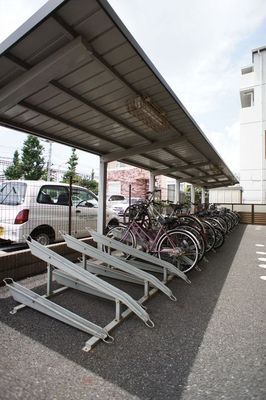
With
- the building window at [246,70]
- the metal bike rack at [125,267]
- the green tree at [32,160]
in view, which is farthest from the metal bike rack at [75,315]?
the green tree at [32,160]

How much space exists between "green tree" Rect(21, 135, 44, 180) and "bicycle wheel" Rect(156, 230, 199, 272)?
24931mm

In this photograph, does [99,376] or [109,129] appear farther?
[109,129]

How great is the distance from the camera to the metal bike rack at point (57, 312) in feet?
7.29

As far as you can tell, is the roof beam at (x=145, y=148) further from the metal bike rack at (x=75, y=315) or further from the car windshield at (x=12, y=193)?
the metal bike rack at (x=75, y=315)

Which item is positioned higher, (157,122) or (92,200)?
(157,122)

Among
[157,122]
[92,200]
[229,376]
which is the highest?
[157,122]

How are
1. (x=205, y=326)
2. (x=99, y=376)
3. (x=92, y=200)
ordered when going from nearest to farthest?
(x=99, y=376) → (x=205, y=326) → (x=92, y=200)

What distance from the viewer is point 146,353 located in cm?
204

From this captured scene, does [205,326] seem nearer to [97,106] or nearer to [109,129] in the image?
[97,106]

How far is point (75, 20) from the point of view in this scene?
7.32 feet

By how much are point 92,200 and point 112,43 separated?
428 cm

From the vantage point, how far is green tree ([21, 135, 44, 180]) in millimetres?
26938

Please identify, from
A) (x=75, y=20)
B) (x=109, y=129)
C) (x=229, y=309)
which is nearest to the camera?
(x=75, y=20)

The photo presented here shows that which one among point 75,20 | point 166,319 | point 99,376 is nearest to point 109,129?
point 75,20
